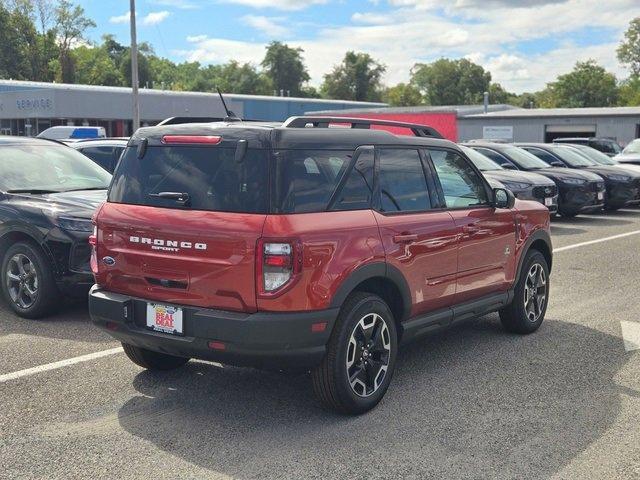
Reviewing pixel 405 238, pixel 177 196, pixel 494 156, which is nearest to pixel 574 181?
pixel 494 156

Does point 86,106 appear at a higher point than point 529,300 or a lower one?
higher

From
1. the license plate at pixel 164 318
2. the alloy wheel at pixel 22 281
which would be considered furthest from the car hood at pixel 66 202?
the license plate at pixel 164 318

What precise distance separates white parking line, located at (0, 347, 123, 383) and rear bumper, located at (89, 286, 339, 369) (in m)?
1.44

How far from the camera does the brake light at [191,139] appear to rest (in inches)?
176

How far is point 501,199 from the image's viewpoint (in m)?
6.04

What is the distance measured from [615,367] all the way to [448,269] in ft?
5.24

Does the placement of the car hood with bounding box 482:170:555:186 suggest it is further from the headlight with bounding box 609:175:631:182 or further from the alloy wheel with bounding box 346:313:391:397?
the alloy wheel with bounding box 346:313:391:397

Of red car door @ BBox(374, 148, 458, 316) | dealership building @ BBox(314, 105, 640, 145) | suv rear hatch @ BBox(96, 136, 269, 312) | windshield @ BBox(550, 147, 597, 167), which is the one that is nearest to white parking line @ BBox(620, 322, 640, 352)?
red car door @ BBox(374, 148, 458, 316)

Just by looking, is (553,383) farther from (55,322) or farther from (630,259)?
(630,259)

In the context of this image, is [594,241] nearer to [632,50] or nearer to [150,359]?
[150,359]

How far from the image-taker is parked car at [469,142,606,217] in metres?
15.8

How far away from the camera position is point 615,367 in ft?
18.7

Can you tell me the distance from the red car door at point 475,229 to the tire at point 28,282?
12.3ft

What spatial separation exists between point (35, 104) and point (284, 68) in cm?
8915
